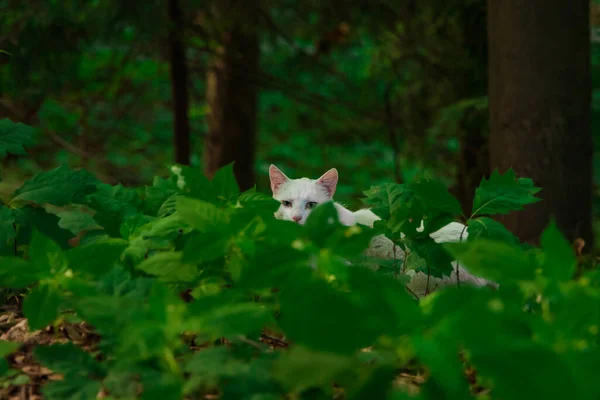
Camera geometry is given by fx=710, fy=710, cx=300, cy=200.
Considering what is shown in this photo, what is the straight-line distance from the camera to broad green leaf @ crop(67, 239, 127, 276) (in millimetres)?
1595

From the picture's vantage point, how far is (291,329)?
3.81ft

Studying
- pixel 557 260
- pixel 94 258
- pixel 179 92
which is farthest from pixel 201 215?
pixel 179 92

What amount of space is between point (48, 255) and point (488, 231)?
1.09 m

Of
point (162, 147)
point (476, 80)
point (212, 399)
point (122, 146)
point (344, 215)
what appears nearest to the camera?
point (212, 399)

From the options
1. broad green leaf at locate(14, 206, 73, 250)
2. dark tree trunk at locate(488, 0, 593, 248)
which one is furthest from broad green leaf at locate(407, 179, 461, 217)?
dark tree trunk at locate(488, 0, 593, 248)

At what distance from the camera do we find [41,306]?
150cm

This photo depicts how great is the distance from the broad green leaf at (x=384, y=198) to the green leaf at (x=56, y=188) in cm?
85

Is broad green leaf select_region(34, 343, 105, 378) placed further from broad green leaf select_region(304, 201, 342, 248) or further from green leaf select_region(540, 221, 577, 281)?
green leaf select_region(540, 221, 577, 281)

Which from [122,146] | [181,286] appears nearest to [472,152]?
[181,286]

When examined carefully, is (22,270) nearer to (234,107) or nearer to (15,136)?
(15,136)

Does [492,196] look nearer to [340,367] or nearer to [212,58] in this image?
[340,367]

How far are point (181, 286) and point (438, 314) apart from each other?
0.81 m

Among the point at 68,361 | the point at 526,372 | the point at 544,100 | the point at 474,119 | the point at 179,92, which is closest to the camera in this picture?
the point at 526,372

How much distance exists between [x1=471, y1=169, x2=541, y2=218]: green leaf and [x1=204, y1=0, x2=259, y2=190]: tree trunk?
173 inches
